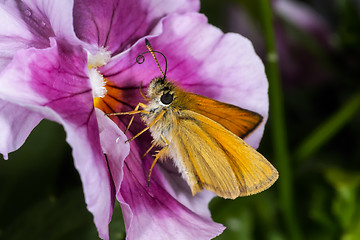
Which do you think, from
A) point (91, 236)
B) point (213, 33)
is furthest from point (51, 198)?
point (213, 33)

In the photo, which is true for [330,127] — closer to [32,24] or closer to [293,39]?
[293,39]

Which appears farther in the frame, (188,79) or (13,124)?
(188,79)

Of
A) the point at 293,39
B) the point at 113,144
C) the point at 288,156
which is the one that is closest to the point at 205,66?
the point at 113,144

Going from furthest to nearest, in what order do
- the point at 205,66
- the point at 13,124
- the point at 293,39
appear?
the point at 293,39
the point at 205,66
the point at 13,124

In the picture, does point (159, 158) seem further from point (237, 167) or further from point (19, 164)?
point (19, 164)

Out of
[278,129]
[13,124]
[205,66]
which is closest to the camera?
[13,124]

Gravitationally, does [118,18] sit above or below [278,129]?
above

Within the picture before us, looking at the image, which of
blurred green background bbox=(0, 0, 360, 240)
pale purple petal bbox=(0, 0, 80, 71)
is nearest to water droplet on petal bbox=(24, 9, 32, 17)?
pale purple petal bbox=(0, 0, 80, 71)
